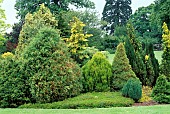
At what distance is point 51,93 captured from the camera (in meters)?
13.2

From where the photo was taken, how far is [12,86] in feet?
44.5

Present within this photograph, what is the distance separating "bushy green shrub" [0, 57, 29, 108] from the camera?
13.5 metres

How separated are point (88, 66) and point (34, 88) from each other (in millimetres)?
3097

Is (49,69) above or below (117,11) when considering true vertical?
below

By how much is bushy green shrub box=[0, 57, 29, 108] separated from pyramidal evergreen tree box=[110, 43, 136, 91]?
13.1ft

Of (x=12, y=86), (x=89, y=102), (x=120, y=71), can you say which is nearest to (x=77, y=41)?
(x=120, y=71)

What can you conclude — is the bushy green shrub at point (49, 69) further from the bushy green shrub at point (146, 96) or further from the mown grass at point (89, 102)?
A: the bushy green shrub at point (146, 96)

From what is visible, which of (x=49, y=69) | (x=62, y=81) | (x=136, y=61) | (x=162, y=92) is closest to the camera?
(x=49, y=69)

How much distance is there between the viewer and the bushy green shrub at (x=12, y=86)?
13.5m

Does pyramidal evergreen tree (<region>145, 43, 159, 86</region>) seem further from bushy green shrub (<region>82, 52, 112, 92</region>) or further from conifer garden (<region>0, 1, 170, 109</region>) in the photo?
bushy green shrub (<region>82, 52, 112, 92</region>)

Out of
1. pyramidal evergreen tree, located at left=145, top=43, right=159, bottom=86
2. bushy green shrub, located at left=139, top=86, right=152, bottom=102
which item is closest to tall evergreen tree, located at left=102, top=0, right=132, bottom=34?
pyramidal evergreen tree, located at left=145, top=43, right=159, bottom=86

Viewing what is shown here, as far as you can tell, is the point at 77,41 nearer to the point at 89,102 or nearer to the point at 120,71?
the point at 120,71

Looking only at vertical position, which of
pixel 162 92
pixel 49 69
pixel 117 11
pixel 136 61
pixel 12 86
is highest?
pixel 117 11

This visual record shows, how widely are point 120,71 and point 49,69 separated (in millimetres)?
3514
